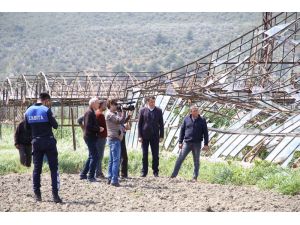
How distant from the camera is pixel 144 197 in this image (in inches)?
431

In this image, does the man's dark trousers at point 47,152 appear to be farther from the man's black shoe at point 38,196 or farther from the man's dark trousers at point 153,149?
the man's dark trousers at point 153,149

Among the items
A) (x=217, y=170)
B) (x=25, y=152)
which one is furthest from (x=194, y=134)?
(x=25, y=152)

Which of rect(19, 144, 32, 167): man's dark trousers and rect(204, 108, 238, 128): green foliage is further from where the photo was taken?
rect(204, 108, 238, 128): green foliage

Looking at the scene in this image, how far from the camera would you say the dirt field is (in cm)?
977

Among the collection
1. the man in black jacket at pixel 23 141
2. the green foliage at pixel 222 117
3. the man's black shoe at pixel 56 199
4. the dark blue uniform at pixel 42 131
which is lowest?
the man's black shoe at pixel 56 199

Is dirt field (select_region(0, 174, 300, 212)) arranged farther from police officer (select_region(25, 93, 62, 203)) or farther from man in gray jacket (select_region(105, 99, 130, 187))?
police officer (select_region(25, 93, 62, 203))

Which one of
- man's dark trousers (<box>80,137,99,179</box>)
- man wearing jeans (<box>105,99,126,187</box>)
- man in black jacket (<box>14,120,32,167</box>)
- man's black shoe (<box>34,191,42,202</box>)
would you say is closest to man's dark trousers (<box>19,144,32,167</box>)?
man in black jacket (<box>14,120,32,167</box>)

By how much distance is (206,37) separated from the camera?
80125mm

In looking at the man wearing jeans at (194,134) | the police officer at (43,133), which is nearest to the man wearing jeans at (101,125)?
the man wearing jeans at (194,134)

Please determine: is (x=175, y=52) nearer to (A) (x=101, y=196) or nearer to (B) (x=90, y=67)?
(B) (x=90, y=67)

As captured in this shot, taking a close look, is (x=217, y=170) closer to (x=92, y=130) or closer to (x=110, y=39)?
(x=92, y=130)

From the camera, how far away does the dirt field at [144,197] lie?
9773 mm

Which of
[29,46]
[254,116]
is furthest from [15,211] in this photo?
[29,46]

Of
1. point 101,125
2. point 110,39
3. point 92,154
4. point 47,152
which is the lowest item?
point 92,154
